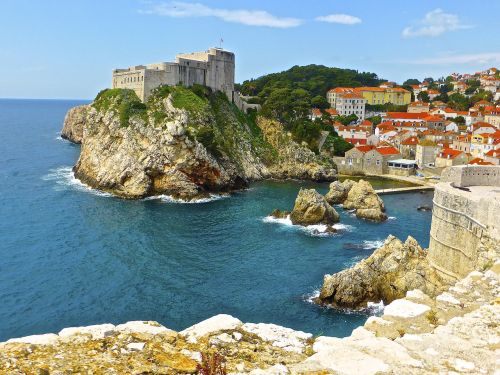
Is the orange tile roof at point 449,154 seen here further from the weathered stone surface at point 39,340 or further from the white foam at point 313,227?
the weathered stone surface at point 39,340

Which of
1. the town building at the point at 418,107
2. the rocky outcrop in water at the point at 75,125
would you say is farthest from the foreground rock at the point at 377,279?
the town building at the point at 418,107

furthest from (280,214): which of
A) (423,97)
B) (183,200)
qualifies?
(423,97)

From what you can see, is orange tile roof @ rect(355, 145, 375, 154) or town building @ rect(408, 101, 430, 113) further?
town building @ rect(408, 101, 430, 113)

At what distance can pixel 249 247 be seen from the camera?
3588 cm

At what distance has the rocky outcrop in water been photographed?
358ft

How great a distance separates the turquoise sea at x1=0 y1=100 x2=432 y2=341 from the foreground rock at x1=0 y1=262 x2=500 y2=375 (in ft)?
56.9

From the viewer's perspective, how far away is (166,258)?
1314 inches

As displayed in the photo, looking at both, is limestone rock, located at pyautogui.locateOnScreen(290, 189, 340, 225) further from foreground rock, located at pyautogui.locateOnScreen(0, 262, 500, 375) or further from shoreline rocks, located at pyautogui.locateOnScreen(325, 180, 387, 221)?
foreground rock, located at pyautogui.locateOnScreen(0, 262, 500, 375)

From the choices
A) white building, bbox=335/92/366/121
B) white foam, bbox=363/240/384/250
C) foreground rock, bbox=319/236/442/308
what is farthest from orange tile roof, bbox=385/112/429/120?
foreground rock, bbox=319/236/442/308

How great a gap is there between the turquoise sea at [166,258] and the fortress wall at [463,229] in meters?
5.44

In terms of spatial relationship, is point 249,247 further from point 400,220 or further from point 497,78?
point 497,78

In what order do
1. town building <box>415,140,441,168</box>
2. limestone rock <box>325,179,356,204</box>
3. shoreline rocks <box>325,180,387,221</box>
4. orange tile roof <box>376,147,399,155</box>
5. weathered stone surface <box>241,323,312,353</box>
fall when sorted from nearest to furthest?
weathered stone surface <box>241,323,312,353</box>
shoreline rocks <box>325,180,387,221</box>
limestone rock <box>325,179,356,204</box>
orange tile roof <box>376,147,399,155</box>
town building <box>415,140,441,168</box>

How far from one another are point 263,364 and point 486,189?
2273 cm

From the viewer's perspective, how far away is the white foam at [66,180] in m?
54.9
